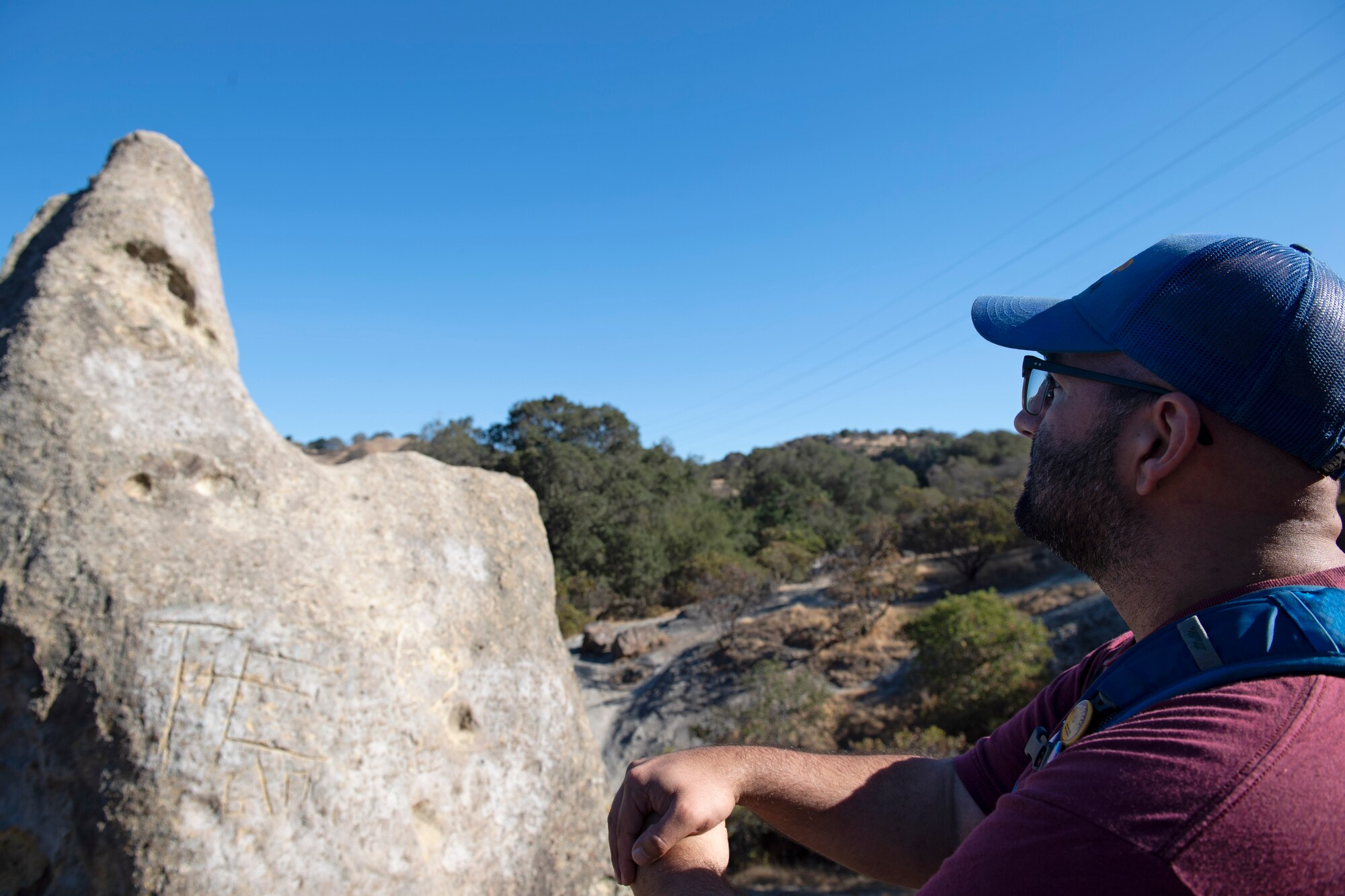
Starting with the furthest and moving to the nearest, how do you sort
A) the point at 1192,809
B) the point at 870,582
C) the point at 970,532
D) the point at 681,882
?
the point at 970,532
the point at 870,582
the point at 681,882
the point at 1192,809

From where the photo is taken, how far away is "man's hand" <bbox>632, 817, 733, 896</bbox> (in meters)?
1.20

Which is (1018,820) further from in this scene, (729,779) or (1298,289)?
(1298,289)

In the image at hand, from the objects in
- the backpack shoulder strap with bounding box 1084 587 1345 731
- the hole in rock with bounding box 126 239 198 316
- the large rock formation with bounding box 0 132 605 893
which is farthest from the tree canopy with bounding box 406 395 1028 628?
the backpack shoulder strap with bounding box 1084 587 1345 731

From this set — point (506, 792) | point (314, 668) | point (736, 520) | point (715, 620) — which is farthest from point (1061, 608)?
point (736, 520)

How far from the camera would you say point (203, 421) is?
323 centimetres

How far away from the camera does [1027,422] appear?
4.91 feet

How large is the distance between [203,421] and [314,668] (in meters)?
1.20

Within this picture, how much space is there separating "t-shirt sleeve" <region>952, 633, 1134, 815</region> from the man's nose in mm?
455

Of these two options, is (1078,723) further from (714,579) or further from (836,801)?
(714,579)

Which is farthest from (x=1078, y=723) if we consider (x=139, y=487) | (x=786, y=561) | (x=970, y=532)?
(x=786, y=561)

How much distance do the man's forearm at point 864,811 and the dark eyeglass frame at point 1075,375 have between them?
0.84 meters

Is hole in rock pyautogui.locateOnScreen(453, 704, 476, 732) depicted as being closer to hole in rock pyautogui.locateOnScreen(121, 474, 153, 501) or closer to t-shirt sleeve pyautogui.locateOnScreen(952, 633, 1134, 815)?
hole in rock pyautogui.locateOnScreen(121, 474, 153, 501)

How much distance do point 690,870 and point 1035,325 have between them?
3.86 ft

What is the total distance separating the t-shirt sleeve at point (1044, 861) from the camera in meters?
0.77
